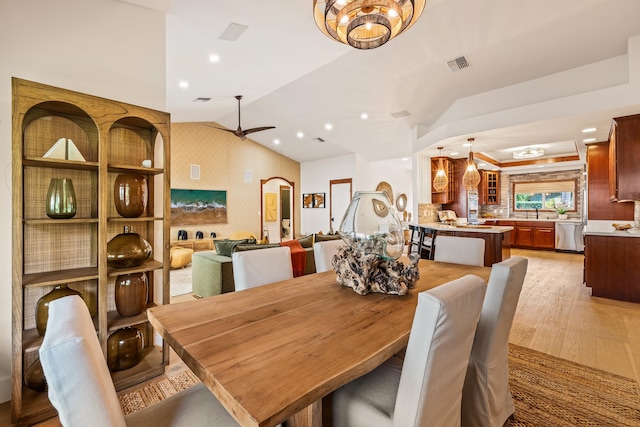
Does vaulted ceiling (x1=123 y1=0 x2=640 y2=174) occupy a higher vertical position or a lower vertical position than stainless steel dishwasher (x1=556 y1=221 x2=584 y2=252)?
higher

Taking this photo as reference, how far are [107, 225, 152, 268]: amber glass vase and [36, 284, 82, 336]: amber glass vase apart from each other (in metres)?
0.30

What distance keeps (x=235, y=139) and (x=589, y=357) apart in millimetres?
8289

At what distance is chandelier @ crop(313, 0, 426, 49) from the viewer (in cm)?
168

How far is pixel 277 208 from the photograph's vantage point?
10.1m

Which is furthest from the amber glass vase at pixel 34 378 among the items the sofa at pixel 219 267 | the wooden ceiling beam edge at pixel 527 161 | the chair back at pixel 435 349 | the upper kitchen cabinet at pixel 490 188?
the upper kitchen cabinet at pixel 490 188

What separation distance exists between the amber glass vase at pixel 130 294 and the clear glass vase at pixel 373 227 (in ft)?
5.17

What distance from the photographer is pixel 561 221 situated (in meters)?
7.68

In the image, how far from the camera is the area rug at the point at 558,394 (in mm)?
1812

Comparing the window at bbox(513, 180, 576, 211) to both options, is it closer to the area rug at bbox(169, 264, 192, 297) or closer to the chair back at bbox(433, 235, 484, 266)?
the chair back at bbox(433, 235, 484, 266)

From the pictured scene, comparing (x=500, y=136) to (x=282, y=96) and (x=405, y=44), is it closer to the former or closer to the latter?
(x=405, y=44)

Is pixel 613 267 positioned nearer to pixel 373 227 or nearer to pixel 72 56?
pixel 373 227

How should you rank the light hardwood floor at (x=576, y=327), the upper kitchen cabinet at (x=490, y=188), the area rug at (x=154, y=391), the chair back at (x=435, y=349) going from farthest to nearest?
the upper kitchen cabinet at (x=490, y=188), the light hardwood floor at (x=576, y=327), the area rug at (x=154, y=391), the chair back at (x=435, y=349)

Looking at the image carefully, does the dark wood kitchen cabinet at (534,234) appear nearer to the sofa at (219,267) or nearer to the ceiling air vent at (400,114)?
the ceiling air vent at (400,114)

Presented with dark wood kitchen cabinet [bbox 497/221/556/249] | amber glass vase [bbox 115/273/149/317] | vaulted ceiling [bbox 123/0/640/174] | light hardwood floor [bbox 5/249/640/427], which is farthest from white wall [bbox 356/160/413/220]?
amber glass vase [bbox 115/273/149/317]
